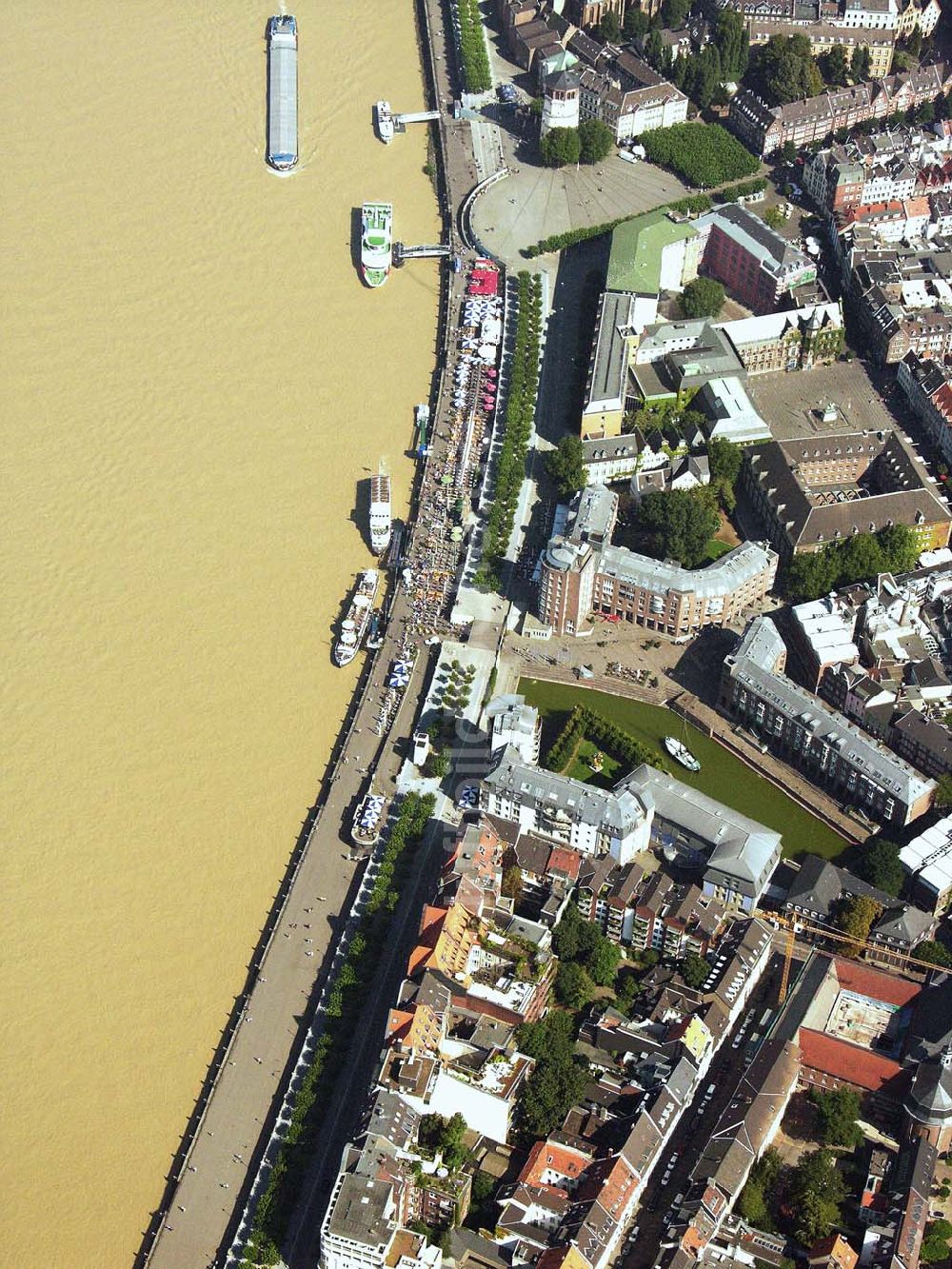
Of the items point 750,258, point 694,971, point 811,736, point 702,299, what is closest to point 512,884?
point 694,971

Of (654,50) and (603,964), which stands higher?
(654,50)

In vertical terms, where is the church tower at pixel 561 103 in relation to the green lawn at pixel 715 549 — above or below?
above

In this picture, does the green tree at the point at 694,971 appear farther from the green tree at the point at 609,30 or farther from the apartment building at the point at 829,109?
the green tree at the point at 609,30

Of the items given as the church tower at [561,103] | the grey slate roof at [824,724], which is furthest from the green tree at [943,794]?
the church tower at [561,103]

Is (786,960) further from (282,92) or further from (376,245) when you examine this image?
A: (282,92)

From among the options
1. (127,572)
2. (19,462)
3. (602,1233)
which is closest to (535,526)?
(127,572)
